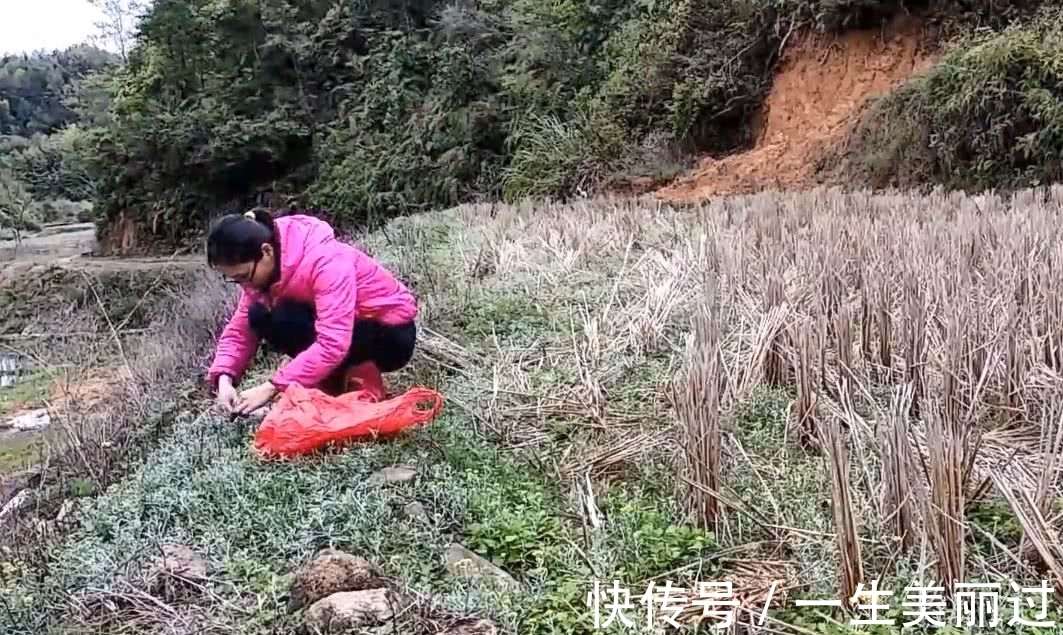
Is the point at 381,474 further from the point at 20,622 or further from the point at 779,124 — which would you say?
the point at 779,124

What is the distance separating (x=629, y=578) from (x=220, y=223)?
4.51 feet

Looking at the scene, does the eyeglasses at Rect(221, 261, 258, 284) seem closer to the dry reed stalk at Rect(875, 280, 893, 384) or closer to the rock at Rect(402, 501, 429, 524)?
the rock at Rect(402, 501, 429, 524)

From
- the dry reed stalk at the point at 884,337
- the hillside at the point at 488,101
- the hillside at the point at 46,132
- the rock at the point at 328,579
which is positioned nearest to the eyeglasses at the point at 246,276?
the rock at the point at 328,579

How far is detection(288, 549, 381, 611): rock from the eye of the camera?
1792mm

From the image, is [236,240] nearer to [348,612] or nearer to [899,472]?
[348,612]

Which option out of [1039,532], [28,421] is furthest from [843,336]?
[28,421]

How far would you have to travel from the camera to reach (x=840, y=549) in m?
1.58

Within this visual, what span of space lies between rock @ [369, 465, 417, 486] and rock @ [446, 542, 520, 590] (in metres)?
0.33

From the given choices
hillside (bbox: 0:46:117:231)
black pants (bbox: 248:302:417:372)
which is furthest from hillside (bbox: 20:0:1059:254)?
black pants (bbox: 248:302:417:372)

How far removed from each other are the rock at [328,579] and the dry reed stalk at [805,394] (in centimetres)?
103

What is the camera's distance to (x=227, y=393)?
2602mm

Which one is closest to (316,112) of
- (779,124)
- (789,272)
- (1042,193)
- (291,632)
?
(779,124)

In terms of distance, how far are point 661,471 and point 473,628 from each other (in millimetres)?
670

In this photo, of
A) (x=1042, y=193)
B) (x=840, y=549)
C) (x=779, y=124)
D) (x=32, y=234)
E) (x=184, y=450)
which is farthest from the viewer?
(x=32, y=234)
